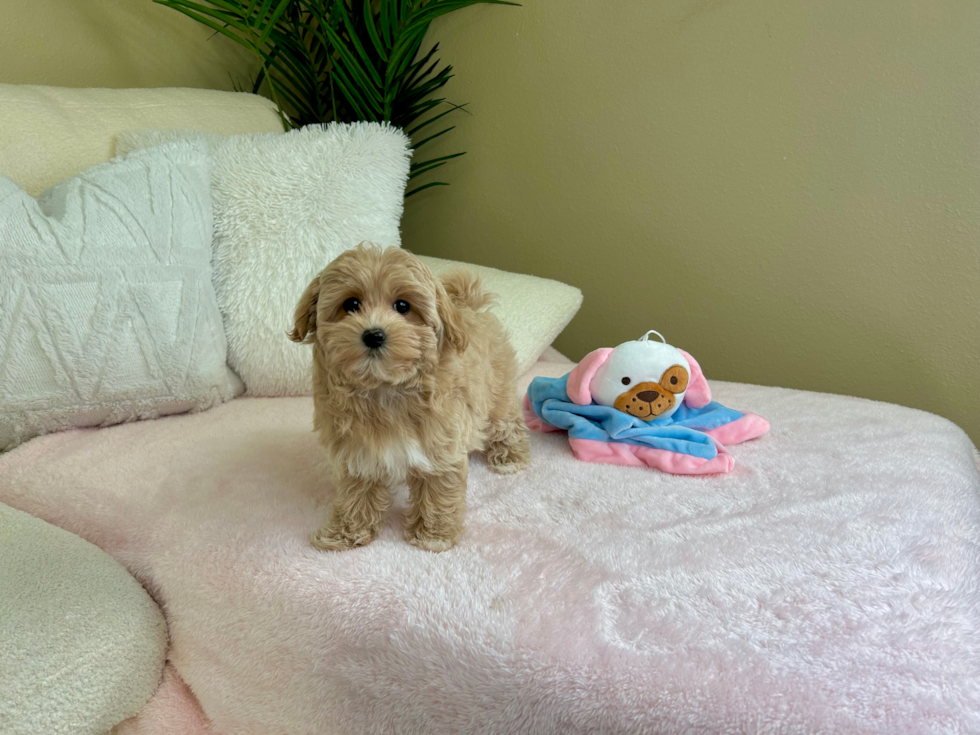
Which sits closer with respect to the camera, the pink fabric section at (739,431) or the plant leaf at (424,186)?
the pink fabric section at (739,431)

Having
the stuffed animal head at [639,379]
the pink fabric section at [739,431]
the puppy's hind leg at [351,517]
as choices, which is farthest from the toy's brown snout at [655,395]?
→ the puppy's hind leg at [351,517]

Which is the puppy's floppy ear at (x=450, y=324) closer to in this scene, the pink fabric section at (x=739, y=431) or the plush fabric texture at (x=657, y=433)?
the plush fabric texture at (x=657, y=433)

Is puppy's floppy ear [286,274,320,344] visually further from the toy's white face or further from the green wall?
the green wall

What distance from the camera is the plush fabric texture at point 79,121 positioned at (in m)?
1.51

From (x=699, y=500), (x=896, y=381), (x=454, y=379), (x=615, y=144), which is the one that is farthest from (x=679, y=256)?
(x=454, y=379)

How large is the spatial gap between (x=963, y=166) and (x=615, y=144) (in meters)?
0.95

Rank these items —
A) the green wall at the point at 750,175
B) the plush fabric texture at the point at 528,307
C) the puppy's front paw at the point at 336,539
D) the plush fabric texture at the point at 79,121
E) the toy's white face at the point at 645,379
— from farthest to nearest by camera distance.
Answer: the plush fabric texture at the point at 528,307 → the green wall at the point at 750,175 → the plush fabric texture at the point at 79,121 → the toy's white face at the point at 645,379 → the puppy's front paw at the point at 336,539

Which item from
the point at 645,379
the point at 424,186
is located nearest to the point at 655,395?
the point at 645,379

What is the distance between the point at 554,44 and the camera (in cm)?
213

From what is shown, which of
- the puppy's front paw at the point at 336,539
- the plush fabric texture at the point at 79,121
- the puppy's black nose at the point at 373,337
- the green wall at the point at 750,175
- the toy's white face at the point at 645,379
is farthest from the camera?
the green wall at the point at 750,175

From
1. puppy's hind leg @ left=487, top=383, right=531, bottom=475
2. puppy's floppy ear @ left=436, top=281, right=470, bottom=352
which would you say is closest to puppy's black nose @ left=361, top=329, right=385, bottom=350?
puppy's floppy ear @ left=436, top=281, right=470, bottom=352

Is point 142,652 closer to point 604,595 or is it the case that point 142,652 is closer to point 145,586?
point 145,586

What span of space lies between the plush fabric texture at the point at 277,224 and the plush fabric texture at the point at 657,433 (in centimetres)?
68

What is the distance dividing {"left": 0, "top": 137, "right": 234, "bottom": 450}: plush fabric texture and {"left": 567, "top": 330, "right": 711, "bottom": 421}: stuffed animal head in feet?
3.01
